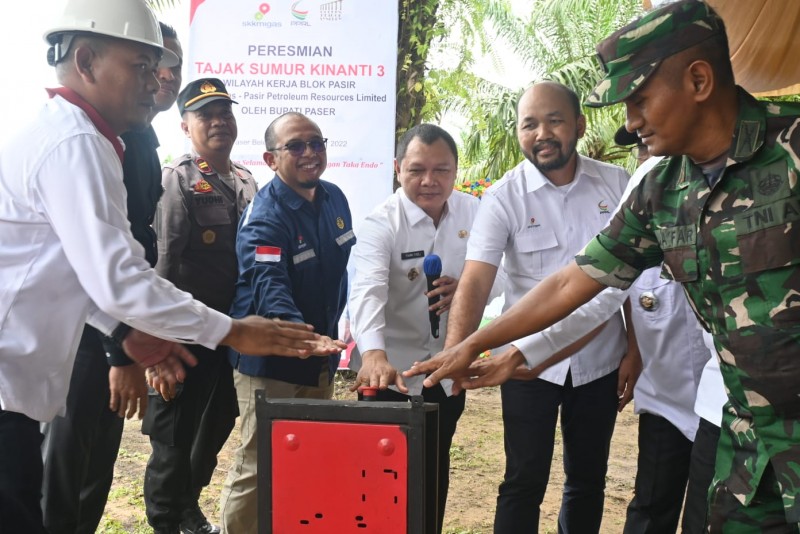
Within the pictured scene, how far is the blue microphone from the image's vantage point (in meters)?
3.45

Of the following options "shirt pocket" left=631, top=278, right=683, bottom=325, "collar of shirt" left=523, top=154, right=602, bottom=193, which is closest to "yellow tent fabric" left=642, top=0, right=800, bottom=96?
"collar of shirt" left=523, top=154, right=602, bottom=193

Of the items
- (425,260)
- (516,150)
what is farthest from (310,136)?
(516,150)

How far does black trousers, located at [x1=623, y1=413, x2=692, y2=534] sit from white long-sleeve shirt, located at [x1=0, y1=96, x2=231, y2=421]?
189 cm

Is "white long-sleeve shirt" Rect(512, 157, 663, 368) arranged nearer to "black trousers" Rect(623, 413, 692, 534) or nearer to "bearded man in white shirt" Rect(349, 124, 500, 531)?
"black trousers" Rect(623, 413, 692, 534)

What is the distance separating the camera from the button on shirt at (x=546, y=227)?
10.6 ft

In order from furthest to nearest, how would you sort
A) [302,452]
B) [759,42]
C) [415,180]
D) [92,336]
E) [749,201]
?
[759,42] → [415,180] → [92,336] → [302,452] → [749,201]

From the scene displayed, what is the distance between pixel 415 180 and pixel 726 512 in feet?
6.63

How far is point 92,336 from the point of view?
2.91 metres

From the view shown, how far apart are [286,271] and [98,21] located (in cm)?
126

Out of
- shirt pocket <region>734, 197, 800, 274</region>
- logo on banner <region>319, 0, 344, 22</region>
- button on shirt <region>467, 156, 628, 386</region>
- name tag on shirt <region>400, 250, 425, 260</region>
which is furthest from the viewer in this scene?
logo on banner <region>319, 0, 344, 22</region>

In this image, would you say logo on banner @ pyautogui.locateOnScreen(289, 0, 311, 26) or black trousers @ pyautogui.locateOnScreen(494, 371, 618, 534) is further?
logo on banner @ pyautogui.locateOnScreen(289, 0, 311, 26)

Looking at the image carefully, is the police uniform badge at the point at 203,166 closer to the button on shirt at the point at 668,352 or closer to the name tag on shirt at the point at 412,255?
the name tag on shirt at the point at 412,255

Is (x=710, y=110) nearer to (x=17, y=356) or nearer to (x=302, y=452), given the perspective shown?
(x=302, y=452)

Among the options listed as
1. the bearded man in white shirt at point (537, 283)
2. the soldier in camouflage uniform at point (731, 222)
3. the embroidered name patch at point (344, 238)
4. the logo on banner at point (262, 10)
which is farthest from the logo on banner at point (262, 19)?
the soldier in camouflage uniform at point (731, 222)
